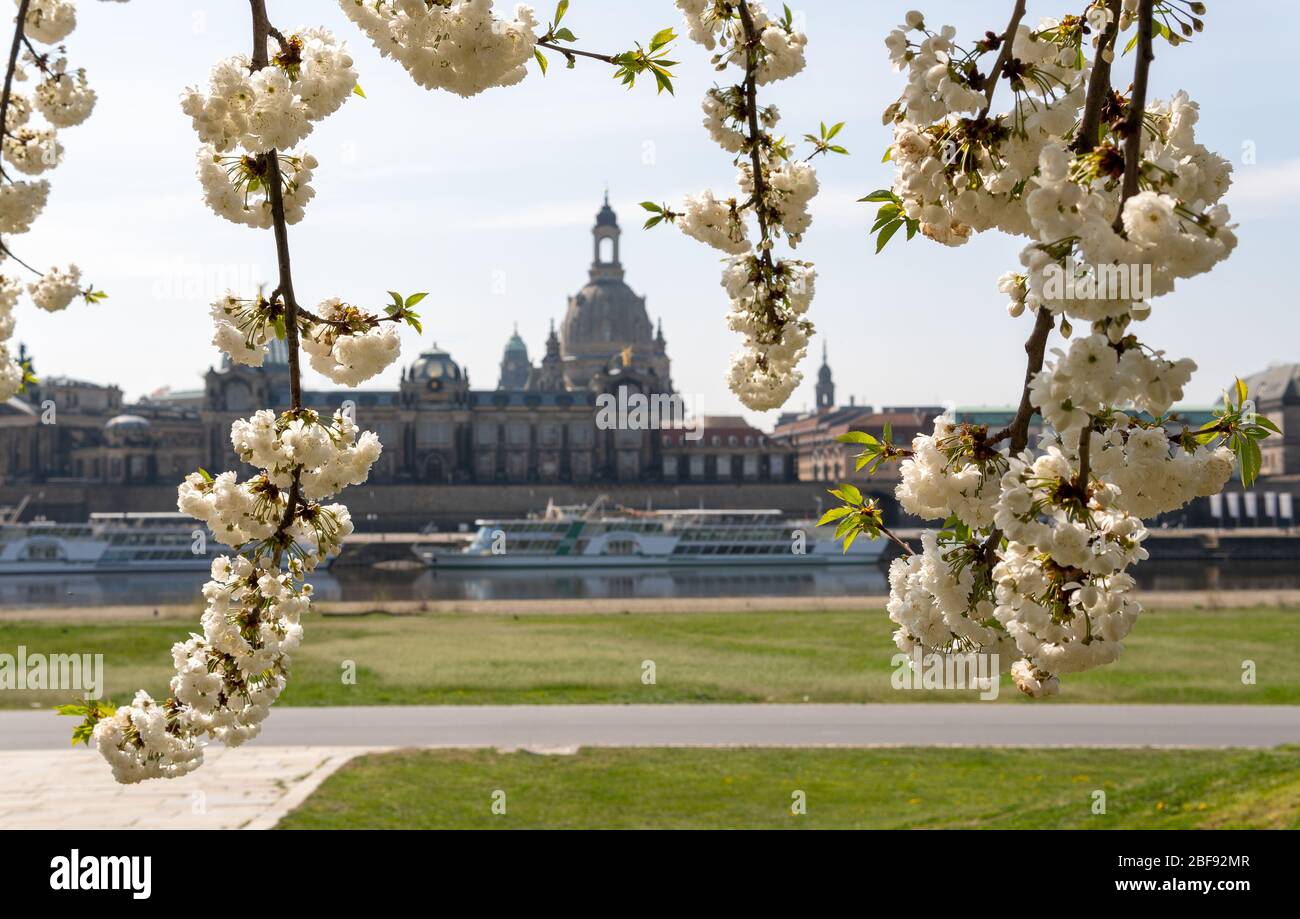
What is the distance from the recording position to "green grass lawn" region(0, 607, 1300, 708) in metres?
17.9

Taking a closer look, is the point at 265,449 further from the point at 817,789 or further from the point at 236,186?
the point at 817,789

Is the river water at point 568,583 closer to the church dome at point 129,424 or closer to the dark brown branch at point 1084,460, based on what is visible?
the church dome at point 129,424

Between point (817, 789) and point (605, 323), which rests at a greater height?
point (605, 323)

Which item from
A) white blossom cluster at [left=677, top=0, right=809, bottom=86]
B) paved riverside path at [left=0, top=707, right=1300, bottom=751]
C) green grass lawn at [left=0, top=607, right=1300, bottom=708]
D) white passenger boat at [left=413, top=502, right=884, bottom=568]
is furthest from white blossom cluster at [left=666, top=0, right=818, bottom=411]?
white passenger boat at [left=413, top=502, right=884, bottom=568]

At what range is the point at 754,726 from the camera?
1535cm

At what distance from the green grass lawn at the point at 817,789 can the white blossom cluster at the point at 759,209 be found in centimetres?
711

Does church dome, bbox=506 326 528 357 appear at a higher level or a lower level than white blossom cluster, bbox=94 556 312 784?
higher

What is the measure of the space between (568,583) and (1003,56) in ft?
177

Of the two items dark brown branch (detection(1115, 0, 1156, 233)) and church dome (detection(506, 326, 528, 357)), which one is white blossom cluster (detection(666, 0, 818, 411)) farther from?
church dome (detection(506, 326, 528, 357))

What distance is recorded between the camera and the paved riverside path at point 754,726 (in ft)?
47.0

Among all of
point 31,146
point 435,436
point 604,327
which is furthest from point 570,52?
point 604,327

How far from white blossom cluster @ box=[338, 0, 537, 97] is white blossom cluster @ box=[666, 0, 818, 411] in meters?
0.78

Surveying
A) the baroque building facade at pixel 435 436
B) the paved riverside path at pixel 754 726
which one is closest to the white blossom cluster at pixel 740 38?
the paved riverside path at pixel 754 726

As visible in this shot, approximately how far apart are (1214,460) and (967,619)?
49 cm
